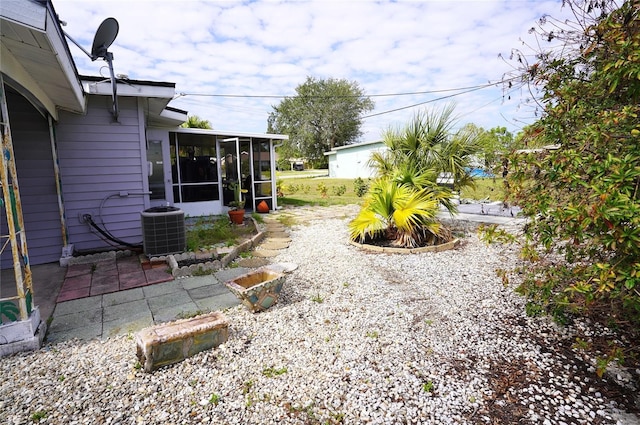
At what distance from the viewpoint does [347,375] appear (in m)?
2.33

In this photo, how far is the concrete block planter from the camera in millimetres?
3199

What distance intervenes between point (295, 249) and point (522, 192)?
13.6ft

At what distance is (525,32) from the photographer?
2547 millimetres

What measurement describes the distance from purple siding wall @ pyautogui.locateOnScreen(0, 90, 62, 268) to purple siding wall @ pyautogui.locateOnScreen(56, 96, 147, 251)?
6.5 inches

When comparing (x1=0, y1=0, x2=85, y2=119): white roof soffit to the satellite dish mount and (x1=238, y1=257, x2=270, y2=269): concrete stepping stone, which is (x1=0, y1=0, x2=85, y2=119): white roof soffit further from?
(x1=238, y1=257, x2=270, y2=269): concrete stepping stone

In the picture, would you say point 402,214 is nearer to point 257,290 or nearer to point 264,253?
point 264,253

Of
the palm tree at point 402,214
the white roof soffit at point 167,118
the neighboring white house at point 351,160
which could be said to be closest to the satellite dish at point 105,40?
the white roof soffit at point 167,118

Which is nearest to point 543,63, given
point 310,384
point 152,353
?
point 310,384

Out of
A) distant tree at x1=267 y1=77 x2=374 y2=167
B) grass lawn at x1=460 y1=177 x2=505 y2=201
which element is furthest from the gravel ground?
distant tree at x1=267 y1=77 x2=374 y2=167

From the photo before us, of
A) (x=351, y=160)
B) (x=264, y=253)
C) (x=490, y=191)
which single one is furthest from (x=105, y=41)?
(x=351, y=160)

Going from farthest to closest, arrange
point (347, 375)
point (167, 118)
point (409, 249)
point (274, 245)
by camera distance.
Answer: point (167, 118), point (274, 245), point (409, 249), point (347, 375)

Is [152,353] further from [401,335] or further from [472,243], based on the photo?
[472,243]

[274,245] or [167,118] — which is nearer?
[274,245]

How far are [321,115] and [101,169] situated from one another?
3293 cm
